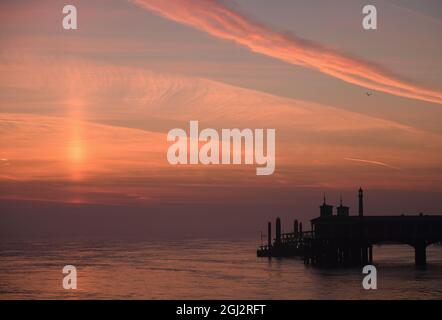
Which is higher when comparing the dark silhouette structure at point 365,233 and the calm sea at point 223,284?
the dark silhouette structure at point 365,233

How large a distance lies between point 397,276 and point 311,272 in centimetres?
1319

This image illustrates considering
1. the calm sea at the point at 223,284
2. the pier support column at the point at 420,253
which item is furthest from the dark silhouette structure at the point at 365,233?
the calm sea at the point at 223,284

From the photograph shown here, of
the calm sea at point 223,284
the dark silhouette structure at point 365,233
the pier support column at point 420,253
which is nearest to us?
the calm sea at point 223,284

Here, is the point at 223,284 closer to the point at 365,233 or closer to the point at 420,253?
the point at 365,233

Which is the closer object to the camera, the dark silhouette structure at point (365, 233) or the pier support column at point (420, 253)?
the dark silhouette structure at point (365, 233)

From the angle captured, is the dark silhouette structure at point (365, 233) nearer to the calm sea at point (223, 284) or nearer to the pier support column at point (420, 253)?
the pier support column at point (420, 253)

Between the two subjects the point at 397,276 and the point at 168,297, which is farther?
the point at 397,276

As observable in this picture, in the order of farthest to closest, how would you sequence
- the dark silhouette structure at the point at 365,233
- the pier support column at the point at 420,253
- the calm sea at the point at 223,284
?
the pier support column at the point at 420,253
the dark silhouette structure at the point at 365,233
the calm sea at the point at 223,284

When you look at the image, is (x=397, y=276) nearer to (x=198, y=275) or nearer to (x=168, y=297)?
(x=198, y=275)

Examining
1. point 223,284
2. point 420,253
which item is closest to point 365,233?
point 420,253
